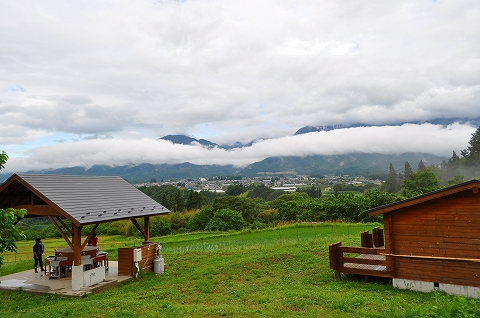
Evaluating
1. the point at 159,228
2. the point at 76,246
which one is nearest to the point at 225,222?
the point at 159,228

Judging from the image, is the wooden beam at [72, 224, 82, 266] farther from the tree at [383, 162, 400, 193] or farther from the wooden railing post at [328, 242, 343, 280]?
the tree at [383, 162, 400, 193]

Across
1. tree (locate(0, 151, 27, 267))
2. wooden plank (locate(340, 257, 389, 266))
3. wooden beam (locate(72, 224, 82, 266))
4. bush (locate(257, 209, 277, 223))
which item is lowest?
bush (locate(257, 209, 277, 223))

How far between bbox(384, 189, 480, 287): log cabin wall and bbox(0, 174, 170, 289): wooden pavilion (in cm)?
1008

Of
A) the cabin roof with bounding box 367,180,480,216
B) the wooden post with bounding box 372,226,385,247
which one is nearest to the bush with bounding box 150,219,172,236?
the wooden post with bounding box 372,226,385,247

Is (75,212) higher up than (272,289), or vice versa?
(75,212)

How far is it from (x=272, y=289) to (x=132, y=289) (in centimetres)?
512

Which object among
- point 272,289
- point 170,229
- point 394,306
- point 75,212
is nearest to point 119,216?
point 75,212

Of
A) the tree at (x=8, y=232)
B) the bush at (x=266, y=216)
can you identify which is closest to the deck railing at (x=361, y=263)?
the tree at (x=8, y=232)

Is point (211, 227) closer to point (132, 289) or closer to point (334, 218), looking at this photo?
point (334, 218)

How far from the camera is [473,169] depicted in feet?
294

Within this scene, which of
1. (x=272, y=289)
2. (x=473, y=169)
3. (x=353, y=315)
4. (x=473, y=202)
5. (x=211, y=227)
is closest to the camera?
(x=353, y=315)

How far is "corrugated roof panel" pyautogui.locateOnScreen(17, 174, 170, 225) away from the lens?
40.7 feet

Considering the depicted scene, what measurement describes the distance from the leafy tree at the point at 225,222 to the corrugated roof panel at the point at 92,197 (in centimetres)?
2758

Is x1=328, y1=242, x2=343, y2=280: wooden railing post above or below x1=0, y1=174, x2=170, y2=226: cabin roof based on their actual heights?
below
